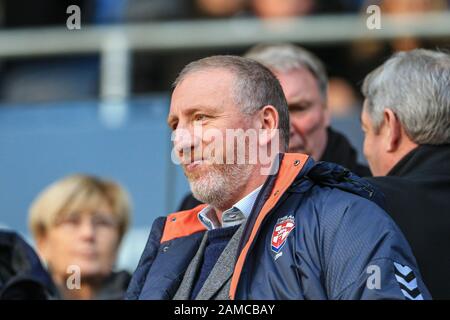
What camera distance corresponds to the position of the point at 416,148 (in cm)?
371

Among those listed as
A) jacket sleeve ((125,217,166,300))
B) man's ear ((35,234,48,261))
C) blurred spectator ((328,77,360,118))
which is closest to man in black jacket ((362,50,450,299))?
jacket sleeve ((125,217,166,300))

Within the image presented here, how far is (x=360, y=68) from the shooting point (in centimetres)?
631

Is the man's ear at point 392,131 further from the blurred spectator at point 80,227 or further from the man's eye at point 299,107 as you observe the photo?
the blurred spectator at point 80,227

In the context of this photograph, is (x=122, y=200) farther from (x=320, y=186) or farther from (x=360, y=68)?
(x=320, y=186)

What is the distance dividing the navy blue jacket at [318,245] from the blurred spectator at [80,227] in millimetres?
1821

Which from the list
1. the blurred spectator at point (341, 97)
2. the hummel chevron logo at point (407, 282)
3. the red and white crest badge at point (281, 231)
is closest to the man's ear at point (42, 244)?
the blurred spectator at point (341, 97)

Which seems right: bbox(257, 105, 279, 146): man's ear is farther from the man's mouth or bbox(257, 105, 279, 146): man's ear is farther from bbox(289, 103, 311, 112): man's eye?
bbox(289, 103, 311, 112): man's eye

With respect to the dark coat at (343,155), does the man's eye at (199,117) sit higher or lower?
higher

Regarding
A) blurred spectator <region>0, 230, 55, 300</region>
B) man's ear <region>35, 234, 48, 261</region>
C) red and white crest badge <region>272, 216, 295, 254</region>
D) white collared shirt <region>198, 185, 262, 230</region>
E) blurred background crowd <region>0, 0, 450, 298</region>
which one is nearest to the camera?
red and white crest badge <region>272, 216, 295, 254</region>

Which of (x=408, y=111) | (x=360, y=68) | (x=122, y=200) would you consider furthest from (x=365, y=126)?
(x=360, y=68)

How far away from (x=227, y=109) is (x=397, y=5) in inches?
135

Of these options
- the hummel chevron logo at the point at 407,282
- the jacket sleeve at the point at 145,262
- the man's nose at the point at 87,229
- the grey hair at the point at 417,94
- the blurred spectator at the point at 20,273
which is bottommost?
the man's nose at the point at 87,229

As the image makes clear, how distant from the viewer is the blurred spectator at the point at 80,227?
16.3ft

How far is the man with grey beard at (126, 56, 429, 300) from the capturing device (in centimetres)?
286
